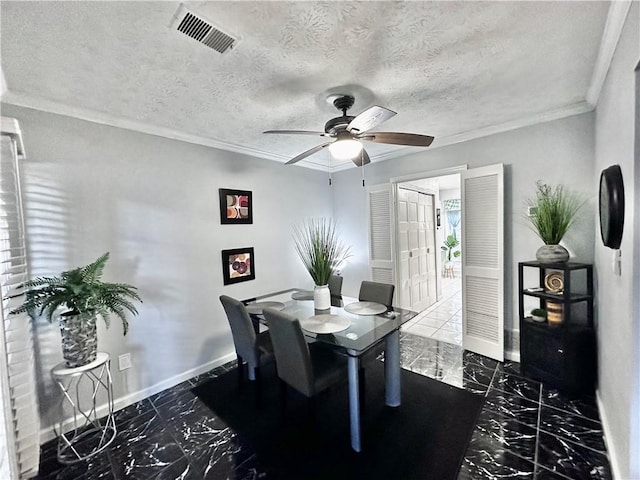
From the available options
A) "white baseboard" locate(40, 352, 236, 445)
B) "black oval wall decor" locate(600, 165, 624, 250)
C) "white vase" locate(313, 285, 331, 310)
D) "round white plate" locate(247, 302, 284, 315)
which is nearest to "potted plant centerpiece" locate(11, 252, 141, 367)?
"white baseboard" locate(40, 352, 236, 445)

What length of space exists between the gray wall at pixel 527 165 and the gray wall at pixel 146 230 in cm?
245

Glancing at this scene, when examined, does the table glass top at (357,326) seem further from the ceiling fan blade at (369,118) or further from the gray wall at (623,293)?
the ceiling fan blade at (369,118)

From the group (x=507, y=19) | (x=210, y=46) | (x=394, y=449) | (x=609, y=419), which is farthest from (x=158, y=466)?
(x=507, y=19)

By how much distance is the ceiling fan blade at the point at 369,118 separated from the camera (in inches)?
63.1

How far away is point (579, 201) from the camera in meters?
2.47

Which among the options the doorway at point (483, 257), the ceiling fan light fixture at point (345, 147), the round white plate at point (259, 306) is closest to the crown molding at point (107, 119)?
the ceiling fan light fixture at point (345, 147)

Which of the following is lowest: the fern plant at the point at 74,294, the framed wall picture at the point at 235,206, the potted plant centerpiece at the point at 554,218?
the fern plant at the point at 74,294

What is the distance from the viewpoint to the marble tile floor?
3.63 m

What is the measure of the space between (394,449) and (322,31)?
2.61 m

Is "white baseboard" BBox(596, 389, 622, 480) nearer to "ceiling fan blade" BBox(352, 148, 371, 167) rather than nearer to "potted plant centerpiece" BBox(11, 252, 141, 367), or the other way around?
"ceiling fan blade" BBox(352, 148, 371, 167)

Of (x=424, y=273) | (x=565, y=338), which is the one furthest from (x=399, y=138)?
(x=424, y=273)

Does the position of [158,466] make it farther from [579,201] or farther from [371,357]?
[579,201]

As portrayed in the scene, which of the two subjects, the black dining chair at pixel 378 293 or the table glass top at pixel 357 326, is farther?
the black dining chair at pixel 378 293

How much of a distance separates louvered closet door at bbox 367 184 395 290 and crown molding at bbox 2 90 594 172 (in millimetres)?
524
